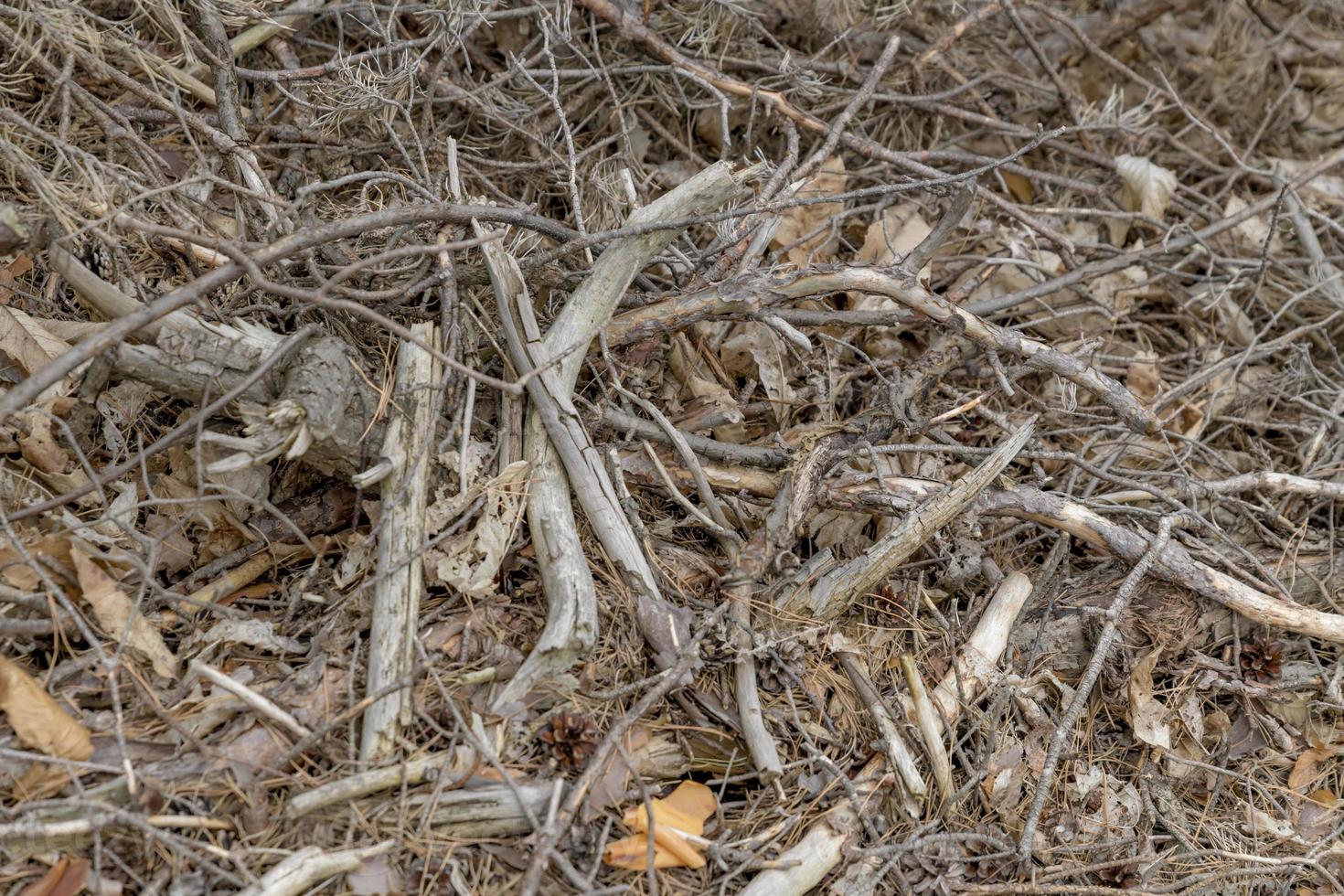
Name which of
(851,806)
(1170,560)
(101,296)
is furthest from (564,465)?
(1170,560)

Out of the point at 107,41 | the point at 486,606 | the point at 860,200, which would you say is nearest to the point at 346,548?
the point at 486,606

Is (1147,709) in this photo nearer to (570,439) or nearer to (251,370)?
(570,439)

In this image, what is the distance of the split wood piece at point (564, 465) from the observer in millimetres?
2186

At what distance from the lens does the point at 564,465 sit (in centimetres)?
244

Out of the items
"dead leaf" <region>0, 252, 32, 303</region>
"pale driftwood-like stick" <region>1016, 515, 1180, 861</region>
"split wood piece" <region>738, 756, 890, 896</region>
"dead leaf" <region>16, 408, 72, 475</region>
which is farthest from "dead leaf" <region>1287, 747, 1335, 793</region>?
"dead leaf" <region>0, 252, 32, 303</region>

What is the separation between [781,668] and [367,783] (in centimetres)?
101

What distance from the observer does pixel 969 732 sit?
243cm

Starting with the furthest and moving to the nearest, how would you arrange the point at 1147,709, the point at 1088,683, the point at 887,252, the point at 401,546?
1. the point at 887,252
2. the point at 1147,709
3. the point at 1088,683
4. the point at 401,546

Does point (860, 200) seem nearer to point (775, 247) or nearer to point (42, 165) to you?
point (775, 247)

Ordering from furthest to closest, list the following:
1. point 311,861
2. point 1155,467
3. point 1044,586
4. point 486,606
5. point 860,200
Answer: point 860,200
point 1155,467
point 1044,586
point 486,606
point 311,861

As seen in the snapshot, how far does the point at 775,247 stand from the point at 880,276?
627mm

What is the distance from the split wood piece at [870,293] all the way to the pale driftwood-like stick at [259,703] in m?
1.25

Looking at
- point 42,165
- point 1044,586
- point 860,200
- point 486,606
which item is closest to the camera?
point 486,606

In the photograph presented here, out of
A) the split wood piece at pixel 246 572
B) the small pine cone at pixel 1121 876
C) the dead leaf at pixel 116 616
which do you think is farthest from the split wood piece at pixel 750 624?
the dead leaf at pixel 116 616
